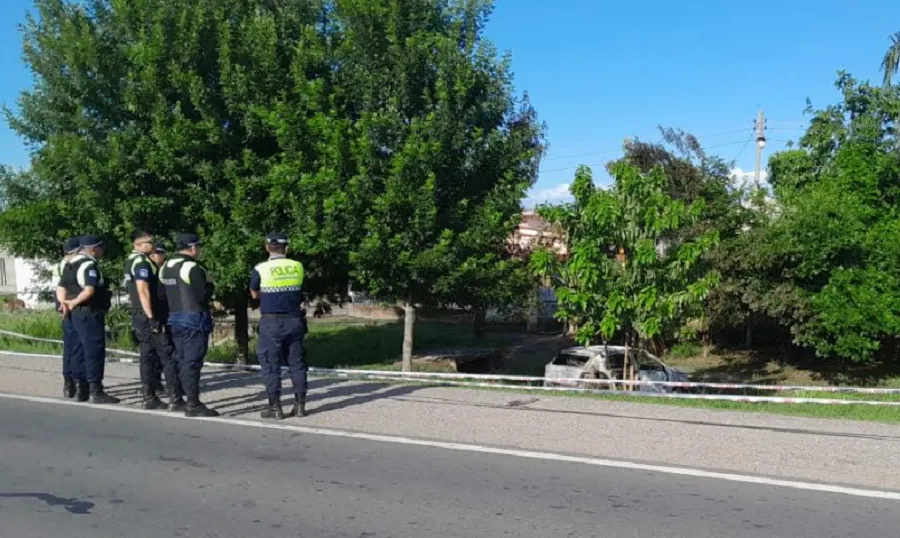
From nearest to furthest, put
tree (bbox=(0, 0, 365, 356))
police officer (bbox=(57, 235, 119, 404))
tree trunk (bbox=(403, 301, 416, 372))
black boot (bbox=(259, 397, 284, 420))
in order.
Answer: black boot (bbox=(259, 397, 284, 420)), police officer (bbox=(57, 235, 119, 404)), tree (bbox=(0, 0, 365, 356)), tree trunk (bbox=(403, 301, 416, 372))

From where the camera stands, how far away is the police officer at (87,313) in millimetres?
9406

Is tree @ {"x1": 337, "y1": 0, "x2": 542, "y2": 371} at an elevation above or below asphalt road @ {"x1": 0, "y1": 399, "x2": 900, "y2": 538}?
above

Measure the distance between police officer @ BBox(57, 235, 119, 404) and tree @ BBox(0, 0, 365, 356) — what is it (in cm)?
469

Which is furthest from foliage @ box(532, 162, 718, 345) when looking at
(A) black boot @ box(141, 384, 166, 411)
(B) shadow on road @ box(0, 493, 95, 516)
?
(B) shadow on road @ box(0, 493, 95, 516)

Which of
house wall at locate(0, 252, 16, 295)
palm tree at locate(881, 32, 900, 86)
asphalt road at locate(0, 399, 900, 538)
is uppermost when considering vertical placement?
palm tree at locate(881, 32, 900, 86)

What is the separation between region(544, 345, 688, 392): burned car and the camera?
14711 mm

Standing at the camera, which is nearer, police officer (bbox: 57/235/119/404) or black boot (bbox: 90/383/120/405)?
police officer (bbox: 57/235/119/404)

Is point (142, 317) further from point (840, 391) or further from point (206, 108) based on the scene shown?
point (840, 391)

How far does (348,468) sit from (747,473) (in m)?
3.06

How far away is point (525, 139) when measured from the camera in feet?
48.7

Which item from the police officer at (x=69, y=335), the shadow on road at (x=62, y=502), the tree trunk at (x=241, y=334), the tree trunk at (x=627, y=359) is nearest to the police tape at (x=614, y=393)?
the tree trunk at (x=627, y=359)

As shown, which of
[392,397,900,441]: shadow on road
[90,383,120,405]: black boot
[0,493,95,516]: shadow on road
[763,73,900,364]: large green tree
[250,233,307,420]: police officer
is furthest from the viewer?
[763,73,900,364]: large green tree

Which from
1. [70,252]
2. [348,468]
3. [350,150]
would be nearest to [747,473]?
[348,468]

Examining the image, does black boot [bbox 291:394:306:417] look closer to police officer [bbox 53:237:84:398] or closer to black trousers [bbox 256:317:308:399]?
black trousers [bbox 256:317:308:399]
